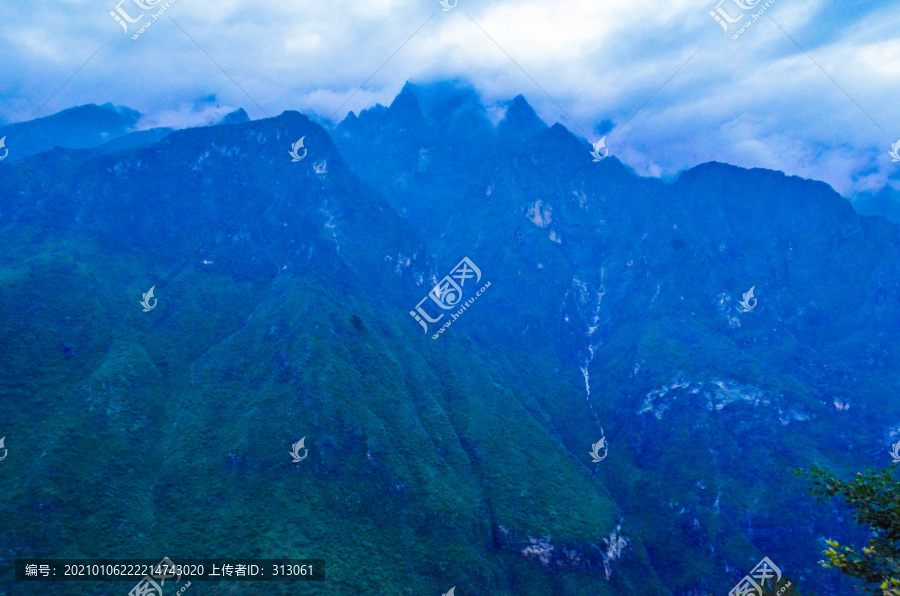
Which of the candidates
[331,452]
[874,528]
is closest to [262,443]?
[331,452]

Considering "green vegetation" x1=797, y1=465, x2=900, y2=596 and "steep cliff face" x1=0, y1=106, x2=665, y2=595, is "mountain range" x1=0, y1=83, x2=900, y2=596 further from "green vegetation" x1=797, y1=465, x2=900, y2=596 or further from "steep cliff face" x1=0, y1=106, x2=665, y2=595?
"green vegetation" x1=797, y1=465, x2=900, y2=596

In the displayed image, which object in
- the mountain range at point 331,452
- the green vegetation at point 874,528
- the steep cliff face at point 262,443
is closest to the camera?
the green vegetation at point 874,528

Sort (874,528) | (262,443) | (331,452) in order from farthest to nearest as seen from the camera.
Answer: (331,452) → (262,443) → (874,528)

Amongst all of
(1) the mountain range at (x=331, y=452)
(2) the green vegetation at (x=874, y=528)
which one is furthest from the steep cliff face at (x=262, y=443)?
(2) the green vegetation at (x=874, y=528)

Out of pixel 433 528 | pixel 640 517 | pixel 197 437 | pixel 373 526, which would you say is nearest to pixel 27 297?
pixel 197 437

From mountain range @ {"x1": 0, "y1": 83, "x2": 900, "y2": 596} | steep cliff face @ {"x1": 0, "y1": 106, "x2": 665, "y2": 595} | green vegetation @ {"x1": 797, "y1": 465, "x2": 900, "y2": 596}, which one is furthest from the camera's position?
mountain range @ {"x1": 0, "y1": 83, "x2": 900, "y2": 596}

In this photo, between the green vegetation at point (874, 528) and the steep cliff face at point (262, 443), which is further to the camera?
the steep cliff face at point (262, 443)

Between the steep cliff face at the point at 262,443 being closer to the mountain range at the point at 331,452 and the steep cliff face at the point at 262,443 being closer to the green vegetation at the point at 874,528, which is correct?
the mountain range at the point at 331,452

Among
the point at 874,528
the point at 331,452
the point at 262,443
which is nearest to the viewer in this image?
the point at 874,528

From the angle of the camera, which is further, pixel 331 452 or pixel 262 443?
pixel 331 452

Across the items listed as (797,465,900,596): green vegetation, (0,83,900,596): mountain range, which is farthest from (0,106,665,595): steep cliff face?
(797,465,900,596): green vegetation

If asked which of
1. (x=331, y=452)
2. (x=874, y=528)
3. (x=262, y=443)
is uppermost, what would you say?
(x=262, y=443)

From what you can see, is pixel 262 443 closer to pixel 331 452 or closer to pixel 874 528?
pixel 331 452
